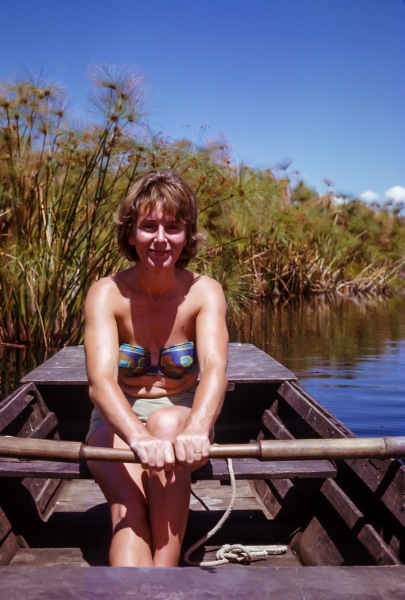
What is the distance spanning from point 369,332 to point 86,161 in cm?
675

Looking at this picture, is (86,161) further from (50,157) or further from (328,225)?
(328,225)

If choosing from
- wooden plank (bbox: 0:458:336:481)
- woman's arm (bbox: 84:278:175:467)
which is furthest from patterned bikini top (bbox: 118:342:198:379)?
wooden plank (bbox: 0:458:336:481)

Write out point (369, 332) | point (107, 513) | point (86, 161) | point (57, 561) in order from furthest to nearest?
point (369, 332)
point (86, 161)
point (107, 513)
point (57, 561)

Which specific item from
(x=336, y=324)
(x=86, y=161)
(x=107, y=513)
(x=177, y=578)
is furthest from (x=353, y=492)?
(x=336, y=324)

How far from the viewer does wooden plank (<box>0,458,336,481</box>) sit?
2.18 m

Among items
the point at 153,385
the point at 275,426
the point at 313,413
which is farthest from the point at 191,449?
the point at 275,426

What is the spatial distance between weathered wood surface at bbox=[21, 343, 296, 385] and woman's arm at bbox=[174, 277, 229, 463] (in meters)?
1.47

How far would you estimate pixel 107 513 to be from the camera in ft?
9.36

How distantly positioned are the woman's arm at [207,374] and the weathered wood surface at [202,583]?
1.19 feet

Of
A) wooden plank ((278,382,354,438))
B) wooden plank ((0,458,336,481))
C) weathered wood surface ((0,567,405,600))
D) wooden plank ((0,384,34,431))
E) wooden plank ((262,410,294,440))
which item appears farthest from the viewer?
wooden plank ((262,410,294,440))

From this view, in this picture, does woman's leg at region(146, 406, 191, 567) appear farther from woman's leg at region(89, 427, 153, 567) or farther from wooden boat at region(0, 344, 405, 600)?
wooden boat at region(0, 344, 405, 600)

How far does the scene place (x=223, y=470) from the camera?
7.15 ft

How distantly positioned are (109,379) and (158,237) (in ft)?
1.51

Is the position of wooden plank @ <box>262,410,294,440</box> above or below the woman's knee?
below
